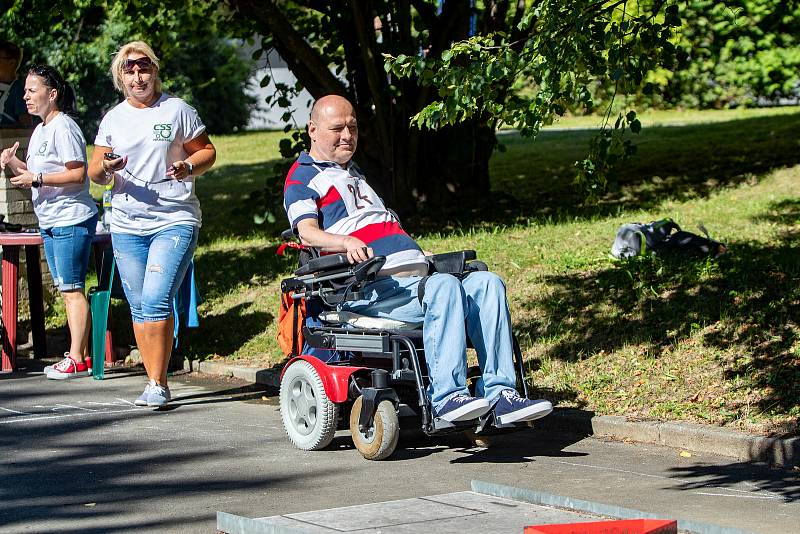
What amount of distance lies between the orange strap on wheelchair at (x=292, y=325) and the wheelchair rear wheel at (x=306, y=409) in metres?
0.17

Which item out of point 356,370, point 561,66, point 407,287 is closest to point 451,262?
point 407,287

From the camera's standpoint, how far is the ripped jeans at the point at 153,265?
24.3 ft

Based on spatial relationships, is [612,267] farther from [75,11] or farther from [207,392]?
[75,11]

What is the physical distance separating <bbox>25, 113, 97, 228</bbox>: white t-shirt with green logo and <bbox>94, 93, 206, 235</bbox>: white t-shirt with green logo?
95cm

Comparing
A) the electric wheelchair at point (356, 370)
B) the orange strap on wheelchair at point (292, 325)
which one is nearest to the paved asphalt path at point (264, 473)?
the electric wheelchair at point (356, 370)

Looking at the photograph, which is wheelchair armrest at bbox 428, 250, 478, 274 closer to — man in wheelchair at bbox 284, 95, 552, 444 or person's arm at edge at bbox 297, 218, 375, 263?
man in wheelchair at bbox 284, 95, 552, 444

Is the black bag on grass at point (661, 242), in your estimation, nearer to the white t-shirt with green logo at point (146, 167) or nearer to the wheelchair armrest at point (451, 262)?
the wheelchair armrest at point (451, 262)

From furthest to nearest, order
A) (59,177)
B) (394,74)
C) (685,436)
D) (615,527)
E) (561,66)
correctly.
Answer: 1. (394,74)
2. (59,177)
3. (561,66)
4. (685,436)
5. (615,527)

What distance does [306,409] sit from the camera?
6.54 meters

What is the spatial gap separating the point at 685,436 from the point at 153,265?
3.26 metres

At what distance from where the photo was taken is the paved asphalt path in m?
5.19

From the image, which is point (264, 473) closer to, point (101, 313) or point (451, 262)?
point (451, 262)

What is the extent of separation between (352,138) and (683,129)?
1477cm

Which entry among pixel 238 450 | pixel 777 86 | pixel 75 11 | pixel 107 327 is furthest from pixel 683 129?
pixel 238 450
